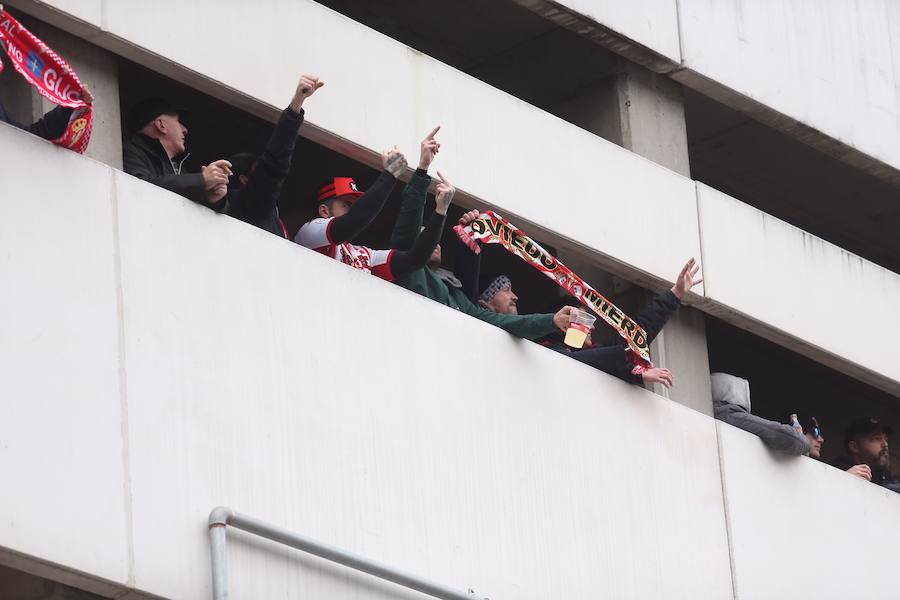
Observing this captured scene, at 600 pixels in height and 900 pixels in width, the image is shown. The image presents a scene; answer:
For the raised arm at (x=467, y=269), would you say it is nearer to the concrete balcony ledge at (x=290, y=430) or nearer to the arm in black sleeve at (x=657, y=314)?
the concrete balcony ledge at (x=290, y=430)

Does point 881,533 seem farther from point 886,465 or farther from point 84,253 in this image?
point 84,253

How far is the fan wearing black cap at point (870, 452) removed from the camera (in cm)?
1672

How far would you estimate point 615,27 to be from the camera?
15281mm

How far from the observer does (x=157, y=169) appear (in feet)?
40.4

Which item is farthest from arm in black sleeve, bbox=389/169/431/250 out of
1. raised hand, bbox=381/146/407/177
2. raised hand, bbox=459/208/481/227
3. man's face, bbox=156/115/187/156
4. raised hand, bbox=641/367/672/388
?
raised hand, bbox=641/367/672/388

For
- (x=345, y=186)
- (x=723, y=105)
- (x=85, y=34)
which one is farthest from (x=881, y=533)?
(x=85, y=34)

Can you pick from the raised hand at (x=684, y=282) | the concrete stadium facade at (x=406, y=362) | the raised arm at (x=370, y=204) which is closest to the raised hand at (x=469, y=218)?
the concrete stadium facade at (x=406, y=362)

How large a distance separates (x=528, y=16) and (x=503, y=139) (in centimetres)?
177

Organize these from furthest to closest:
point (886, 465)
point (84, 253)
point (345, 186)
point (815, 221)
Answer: point (815, 221) → point (886, 465) → point (345, 186) → point (84, 253)

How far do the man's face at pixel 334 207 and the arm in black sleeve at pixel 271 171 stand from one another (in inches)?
31.5

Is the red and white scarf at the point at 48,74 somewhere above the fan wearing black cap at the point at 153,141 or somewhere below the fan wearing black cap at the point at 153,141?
below

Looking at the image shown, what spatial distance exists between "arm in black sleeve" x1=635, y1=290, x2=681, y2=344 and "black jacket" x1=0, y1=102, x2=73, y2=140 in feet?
14.2

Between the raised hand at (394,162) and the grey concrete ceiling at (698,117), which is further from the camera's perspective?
the grey concrete ceiling at (698,117)

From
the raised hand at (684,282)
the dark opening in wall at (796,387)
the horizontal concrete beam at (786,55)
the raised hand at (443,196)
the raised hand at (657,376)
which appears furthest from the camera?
the dark opening in wall at (796,387)
